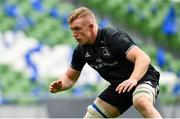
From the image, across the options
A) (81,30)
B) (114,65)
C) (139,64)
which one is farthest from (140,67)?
(81,30)

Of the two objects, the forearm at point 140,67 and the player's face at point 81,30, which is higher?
the player's face at point 81,30

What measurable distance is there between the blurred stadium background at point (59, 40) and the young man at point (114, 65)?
424 cm


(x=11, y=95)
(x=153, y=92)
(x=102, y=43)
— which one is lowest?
(x=153, y=92)

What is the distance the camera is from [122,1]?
11.4 m

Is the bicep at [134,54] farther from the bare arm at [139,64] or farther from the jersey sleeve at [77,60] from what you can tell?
the jersey sleeve at [77,60]

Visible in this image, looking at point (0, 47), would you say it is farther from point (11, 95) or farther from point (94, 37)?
point (94, 37)

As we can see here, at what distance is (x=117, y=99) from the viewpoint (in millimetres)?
5477

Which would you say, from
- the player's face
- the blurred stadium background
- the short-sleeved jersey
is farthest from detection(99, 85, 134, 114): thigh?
the blurred stadium background

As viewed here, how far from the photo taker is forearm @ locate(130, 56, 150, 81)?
194 inches

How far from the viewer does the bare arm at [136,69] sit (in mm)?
4844

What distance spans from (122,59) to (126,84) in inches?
17.8

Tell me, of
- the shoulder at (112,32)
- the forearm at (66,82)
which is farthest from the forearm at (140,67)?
the forearm at (66,82)

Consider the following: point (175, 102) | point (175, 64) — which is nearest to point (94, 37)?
point (175, 102)

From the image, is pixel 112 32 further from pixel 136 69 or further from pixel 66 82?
pixel 66 82
